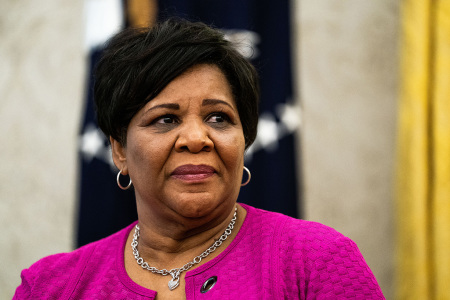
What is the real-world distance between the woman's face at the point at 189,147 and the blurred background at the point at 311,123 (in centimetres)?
103

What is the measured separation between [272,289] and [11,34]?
2572mm

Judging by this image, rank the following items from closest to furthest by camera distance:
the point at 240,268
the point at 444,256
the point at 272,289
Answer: the point at 272,289 < the point at 240,268 < the point at 444,256

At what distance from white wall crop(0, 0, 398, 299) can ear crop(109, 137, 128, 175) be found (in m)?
1.14

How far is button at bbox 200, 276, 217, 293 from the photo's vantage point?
1322 mm

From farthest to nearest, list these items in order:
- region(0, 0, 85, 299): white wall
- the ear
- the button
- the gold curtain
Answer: region(0, 0, 85, 299): white wall
the gold curtain
the ear
the button

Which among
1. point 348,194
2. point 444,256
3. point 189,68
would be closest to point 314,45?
point 348,194

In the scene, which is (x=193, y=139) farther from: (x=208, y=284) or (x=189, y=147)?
(x=208, y=284)

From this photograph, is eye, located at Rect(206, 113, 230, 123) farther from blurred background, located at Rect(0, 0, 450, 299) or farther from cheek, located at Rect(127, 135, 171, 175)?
blurred background, located at Rect(0, 0, 450, 299)

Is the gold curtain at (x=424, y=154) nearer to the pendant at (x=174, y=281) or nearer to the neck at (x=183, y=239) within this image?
the neck at (x=183, y=239)

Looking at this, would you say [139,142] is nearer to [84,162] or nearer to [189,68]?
[189,68]

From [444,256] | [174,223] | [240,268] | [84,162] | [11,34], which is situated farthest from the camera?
[11,34]

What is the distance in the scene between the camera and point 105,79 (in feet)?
4.96

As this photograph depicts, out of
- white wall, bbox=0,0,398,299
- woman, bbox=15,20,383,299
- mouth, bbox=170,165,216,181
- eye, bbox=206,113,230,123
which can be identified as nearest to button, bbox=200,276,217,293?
woman, bbox=15,20,383,299

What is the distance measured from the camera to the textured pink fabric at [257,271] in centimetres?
122
